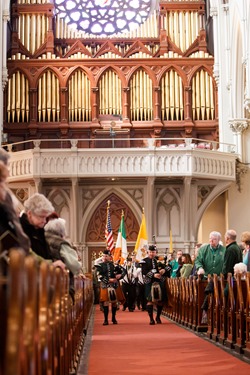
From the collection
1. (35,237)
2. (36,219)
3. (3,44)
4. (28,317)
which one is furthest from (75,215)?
(28,317)

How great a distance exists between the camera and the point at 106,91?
1057 inches

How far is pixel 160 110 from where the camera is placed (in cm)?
2669

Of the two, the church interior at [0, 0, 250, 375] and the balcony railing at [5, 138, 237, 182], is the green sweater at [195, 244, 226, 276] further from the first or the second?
the balcony railing at [5, 138, 237, 182]

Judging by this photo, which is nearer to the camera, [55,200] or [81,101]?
[55,200]

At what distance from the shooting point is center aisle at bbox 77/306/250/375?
684 cm

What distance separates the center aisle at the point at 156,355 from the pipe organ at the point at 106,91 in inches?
602

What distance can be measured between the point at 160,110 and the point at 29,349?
24.5 meters

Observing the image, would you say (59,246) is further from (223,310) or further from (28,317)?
(28,317)

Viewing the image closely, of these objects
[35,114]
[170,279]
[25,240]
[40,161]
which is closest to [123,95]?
[35,114]

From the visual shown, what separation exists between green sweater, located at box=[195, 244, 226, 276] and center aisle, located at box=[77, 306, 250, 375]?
102cm

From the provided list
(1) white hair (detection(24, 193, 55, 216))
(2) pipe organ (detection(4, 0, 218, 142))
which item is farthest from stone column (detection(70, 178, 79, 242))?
(1) white hair (detection(24, 193, 55, 216))

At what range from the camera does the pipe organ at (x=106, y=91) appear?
2653 centimetres

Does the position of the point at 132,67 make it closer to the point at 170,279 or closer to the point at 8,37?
the point at 8,37

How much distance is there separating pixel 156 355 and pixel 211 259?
350 centimetres
